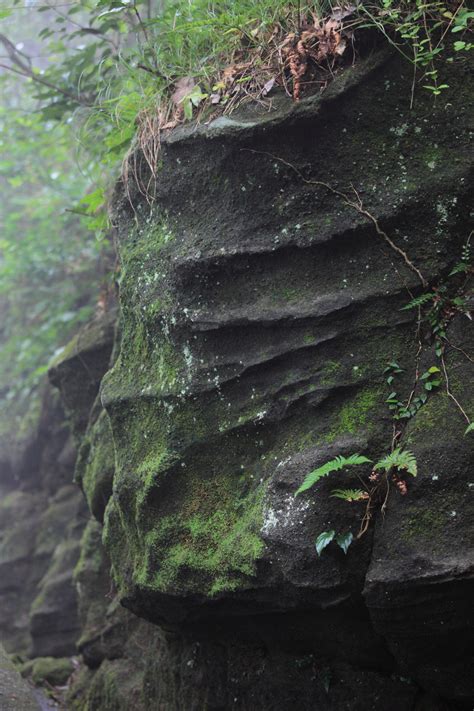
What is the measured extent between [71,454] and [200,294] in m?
4.97

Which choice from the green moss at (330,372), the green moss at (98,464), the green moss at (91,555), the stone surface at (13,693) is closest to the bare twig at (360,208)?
the green moss at (330,372)

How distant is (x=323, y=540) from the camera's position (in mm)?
2998

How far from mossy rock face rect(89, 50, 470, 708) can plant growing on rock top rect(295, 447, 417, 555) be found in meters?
0.06

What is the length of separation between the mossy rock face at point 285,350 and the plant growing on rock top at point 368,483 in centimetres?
6

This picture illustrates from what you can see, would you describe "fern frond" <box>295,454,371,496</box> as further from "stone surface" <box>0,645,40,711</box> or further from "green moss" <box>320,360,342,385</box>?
"stone surface" <box>0,645,40,711</box>

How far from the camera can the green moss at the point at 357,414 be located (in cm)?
330

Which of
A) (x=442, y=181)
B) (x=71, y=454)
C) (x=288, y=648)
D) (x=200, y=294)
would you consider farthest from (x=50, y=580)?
(x=442, y=181)

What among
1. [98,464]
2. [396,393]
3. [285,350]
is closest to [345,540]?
[396,393]

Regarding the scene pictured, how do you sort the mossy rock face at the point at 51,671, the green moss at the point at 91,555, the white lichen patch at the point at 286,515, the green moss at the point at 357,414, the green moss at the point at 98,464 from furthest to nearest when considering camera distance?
1. the mossy rock face at the point at 51,671
2. the green moss at the point at 91,555
3. the green moss at the point at 98,464
4. the green moss at the point at 357,414
5. the white lichen patch at the point at 286,515

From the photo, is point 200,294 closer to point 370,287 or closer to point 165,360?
point 165,360

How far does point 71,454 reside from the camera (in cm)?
826

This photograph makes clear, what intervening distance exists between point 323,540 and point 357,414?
0.68 meters

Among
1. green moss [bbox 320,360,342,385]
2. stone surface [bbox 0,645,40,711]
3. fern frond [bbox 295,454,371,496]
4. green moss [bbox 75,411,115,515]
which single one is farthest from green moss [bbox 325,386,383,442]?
stone surface [bbox 0,645,40,711]

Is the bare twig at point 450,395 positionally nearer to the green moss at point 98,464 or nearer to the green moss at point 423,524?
the green moss at point 423,524
